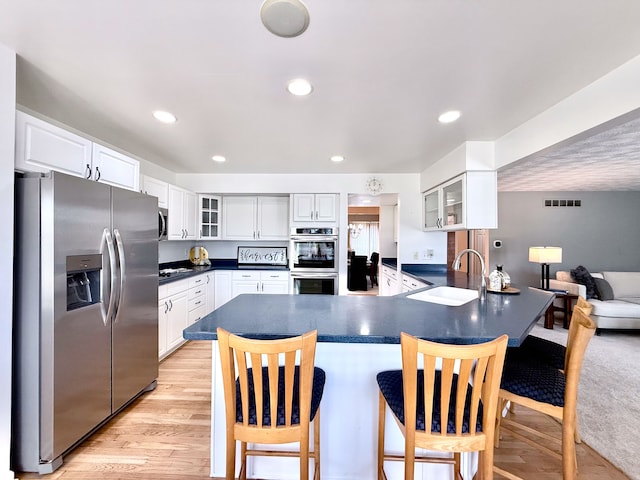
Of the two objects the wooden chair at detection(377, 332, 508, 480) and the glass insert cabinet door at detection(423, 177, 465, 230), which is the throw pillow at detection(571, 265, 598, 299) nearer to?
the glass insert cabinet door at detection(423, 177, 465, 230)

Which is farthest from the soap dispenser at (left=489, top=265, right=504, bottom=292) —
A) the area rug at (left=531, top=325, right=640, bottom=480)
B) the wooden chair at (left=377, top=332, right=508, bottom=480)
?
the wooden chair at (left=377, top=332, right=508, bottom=480)

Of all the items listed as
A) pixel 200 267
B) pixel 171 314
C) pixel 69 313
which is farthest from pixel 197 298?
pixel 69 313

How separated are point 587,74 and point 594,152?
6.87 ft

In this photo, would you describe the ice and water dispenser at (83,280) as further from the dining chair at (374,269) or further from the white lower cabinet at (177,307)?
the dining chair at (374,269)

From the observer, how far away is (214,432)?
1.51 meters

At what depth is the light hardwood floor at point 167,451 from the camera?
5.23ft

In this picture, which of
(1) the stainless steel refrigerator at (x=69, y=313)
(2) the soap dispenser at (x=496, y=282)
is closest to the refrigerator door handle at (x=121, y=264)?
(1) the stainless steel refrigerator at (x=69, y=313)

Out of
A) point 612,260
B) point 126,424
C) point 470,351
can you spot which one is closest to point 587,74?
point 470,351

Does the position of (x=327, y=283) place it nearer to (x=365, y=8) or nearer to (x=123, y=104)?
(x=123, y=104)

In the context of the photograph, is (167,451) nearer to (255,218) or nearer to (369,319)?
(369,319)

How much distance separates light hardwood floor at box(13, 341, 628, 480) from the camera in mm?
1594

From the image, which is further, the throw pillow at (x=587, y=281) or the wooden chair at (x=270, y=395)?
the throw pillow at (x=587, y=281)

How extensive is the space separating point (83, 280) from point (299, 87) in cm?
187

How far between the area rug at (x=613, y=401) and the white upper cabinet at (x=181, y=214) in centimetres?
438
